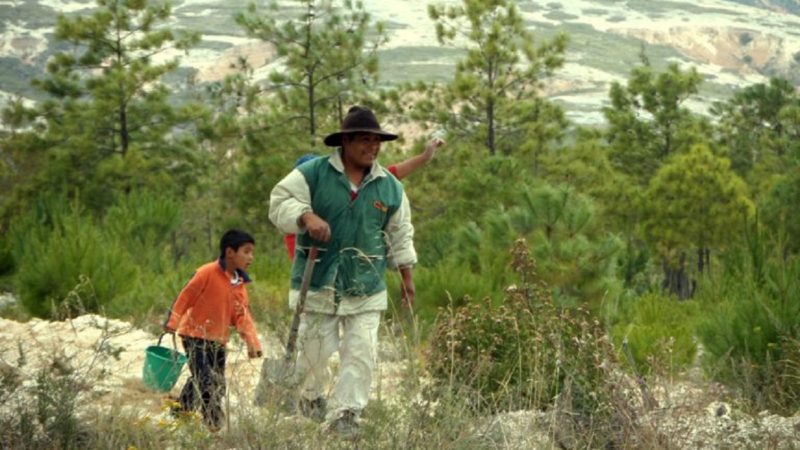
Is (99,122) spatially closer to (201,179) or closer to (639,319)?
(201,179)

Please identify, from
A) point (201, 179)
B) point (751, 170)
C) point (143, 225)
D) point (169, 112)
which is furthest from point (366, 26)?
point (751, 170)

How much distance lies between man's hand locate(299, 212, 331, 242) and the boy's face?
0.89 metres

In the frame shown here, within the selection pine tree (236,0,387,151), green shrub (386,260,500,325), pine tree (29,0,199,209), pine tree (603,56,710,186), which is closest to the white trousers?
green shrub (386,260,500,325)

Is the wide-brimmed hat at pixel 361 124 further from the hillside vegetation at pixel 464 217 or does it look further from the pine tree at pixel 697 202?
the pine tree at pixel 697 202

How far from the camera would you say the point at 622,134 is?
1757 inches

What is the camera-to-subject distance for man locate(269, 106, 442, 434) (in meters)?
6.21

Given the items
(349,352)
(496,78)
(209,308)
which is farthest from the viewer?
(496,78)

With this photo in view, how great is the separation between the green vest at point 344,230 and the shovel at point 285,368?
0.93 feet

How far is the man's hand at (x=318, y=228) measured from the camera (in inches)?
230

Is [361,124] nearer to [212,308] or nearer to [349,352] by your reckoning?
[349,352]

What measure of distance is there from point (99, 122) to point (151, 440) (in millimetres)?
26646

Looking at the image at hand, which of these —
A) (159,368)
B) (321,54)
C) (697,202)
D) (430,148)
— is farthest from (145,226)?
(697,202)

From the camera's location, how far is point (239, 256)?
6.71 metres

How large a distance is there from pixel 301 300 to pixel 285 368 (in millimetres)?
475
